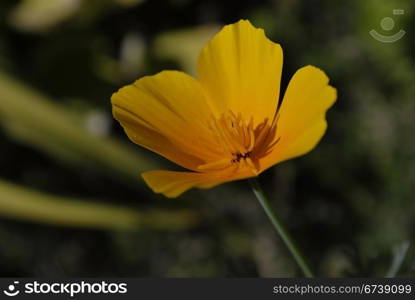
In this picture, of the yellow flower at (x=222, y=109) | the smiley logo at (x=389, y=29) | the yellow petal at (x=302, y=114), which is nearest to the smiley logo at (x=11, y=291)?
the yellow flower at (x=222, y=109)

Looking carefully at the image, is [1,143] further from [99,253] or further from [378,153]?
[378,153]

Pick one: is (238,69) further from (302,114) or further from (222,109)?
(302,114)

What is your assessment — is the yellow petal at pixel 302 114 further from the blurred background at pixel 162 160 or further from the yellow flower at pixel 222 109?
the blurred background at pixel 162 160

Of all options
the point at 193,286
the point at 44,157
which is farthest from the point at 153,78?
the point at 44,157

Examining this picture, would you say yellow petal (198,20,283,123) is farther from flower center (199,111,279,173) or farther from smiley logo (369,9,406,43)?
smiley logo (369,9,406,43)

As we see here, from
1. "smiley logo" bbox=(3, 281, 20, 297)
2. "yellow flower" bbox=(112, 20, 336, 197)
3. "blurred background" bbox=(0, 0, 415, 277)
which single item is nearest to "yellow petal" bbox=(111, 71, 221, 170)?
"yellow flower" bbox=(112, 20, 336, 197)

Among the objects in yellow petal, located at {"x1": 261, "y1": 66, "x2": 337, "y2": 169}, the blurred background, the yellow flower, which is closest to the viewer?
yellow petal, located at {"x1": 261, "y1": 66, "x2": 337, "y2": 169}
